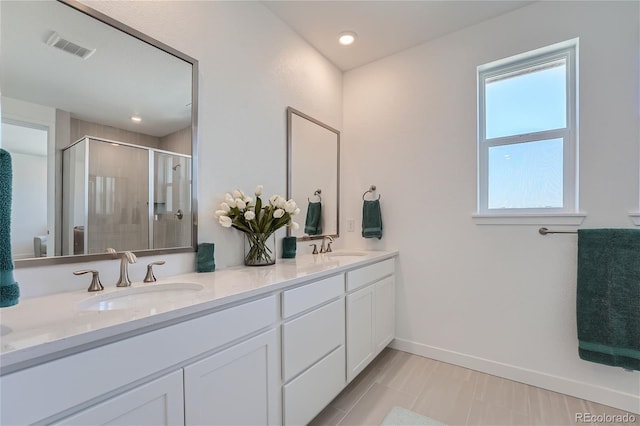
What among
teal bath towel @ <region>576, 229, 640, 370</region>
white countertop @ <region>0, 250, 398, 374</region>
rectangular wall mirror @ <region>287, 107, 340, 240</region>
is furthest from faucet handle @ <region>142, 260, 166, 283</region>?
teal bath towel @ <region>576, 229, 640, 370</region>

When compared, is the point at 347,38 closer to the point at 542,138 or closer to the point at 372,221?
the point at 372,221

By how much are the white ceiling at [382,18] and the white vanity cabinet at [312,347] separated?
1828 millimetres

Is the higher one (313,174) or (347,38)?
(347,38)

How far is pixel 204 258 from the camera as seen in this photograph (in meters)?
1.55

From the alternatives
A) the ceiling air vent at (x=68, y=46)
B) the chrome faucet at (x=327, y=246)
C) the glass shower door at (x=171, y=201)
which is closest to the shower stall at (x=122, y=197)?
the glass shower door at (x=171, y=201)

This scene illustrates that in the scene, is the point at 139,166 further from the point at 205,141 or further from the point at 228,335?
the point at 228,335

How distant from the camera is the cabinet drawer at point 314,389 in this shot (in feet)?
4.46

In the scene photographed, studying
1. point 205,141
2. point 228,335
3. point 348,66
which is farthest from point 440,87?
point 228,335

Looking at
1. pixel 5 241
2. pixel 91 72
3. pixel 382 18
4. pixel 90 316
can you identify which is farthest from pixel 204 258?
pixel 382 18

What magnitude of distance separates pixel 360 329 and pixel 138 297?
132 centimetres

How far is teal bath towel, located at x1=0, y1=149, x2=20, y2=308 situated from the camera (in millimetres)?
743

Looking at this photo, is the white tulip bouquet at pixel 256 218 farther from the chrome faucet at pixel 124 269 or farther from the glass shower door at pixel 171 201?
the chrome faucet at pixel 124 269

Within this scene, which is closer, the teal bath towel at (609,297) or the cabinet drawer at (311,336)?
the cabinet drawer at (311,336)

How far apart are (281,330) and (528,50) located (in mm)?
2428
